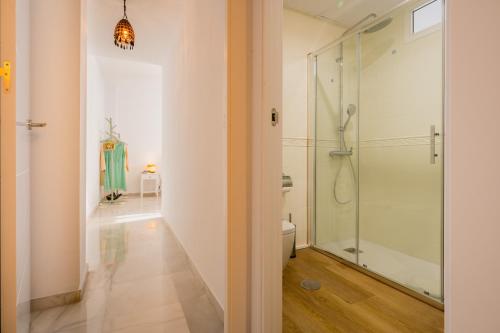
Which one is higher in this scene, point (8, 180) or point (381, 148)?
point (381, 148)

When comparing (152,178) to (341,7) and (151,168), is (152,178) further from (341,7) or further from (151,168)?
(341,7)

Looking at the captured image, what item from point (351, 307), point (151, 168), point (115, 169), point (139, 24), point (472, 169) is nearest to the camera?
point (472, 169)

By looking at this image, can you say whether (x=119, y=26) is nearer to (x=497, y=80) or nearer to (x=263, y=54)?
(x=263, y=54)

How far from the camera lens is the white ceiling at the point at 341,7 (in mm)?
2398

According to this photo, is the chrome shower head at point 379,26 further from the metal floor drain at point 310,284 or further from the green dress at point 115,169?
the green dress at point 115,169

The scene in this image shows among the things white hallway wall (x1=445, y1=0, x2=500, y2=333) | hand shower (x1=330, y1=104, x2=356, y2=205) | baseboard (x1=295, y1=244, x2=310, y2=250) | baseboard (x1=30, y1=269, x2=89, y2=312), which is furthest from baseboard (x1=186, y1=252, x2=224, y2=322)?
hand shower (x1=330, y1=104, x2=356, y2=205)

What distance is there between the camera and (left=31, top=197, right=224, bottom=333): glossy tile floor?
1404 mm

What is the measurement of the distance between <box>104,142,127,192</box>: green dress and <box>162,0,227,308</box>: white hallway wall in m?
3.21

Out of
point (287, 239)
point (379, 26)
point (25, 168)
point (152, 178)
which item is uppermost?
point (379, 26)

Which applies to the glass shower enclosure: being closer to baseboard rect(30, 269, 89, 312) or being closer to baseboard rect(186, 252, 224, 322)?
baseboard rect(186, 252, 224, 322)

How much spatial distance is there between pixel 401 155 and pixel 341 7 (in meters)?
1.64

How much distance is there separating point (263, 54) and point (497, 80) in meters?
0.82

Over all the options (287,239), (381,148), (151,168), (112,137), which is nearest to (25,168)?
(287,239)

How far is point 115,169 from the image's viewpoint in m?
5.52
